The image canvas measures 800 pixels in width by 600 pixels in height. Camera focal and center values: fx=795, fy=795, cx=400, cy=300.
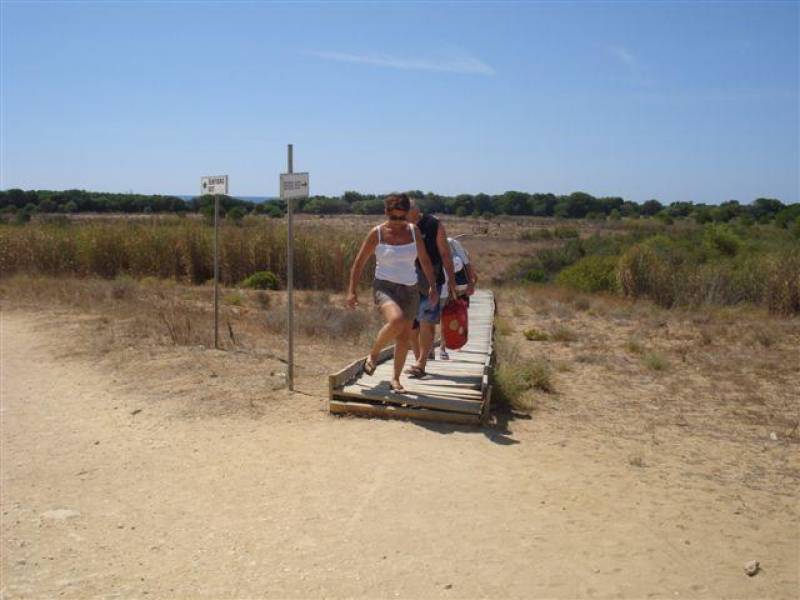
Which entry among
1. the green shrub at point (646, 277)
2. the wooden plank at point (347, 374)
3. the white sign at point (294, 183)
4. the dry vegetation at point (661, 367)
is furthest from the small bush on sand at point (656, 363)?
the green shrub at point (646, 277)

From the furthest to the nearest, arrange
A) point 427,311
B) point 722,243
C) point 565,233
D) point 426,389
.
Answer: point 565,233 → point 722,243 → point 427,311 → point 426,389

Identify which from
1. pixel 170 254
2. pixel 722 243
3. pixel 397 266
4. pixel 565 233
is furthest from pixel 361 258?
pixel 565 233

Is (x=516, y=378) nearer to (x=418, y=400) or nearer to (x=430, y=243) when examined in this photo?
(x=418, y=400)

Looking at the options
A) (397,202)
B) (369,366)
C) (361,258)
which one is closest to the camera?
(397,202)

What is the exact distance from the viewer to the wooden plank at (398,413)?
668 cm

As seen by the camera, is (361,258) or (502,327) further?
(502,327)

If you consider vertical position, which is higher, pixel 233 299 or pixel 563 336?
pixel 233 299

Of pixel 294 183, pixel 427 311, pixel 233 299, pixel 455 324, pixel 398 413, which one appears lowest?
pixel 233 299

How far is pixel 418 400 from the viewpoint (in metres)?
6.80

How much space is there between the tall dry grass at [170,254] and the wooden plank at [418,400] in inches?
524

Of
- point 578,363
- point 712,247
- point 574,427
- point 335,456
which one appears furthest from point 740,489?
point 712,247

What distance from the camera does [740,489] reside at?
565 cm

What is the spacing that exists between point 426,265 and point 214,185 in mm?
4389

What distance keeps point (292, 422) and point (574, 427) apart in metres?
2.54
